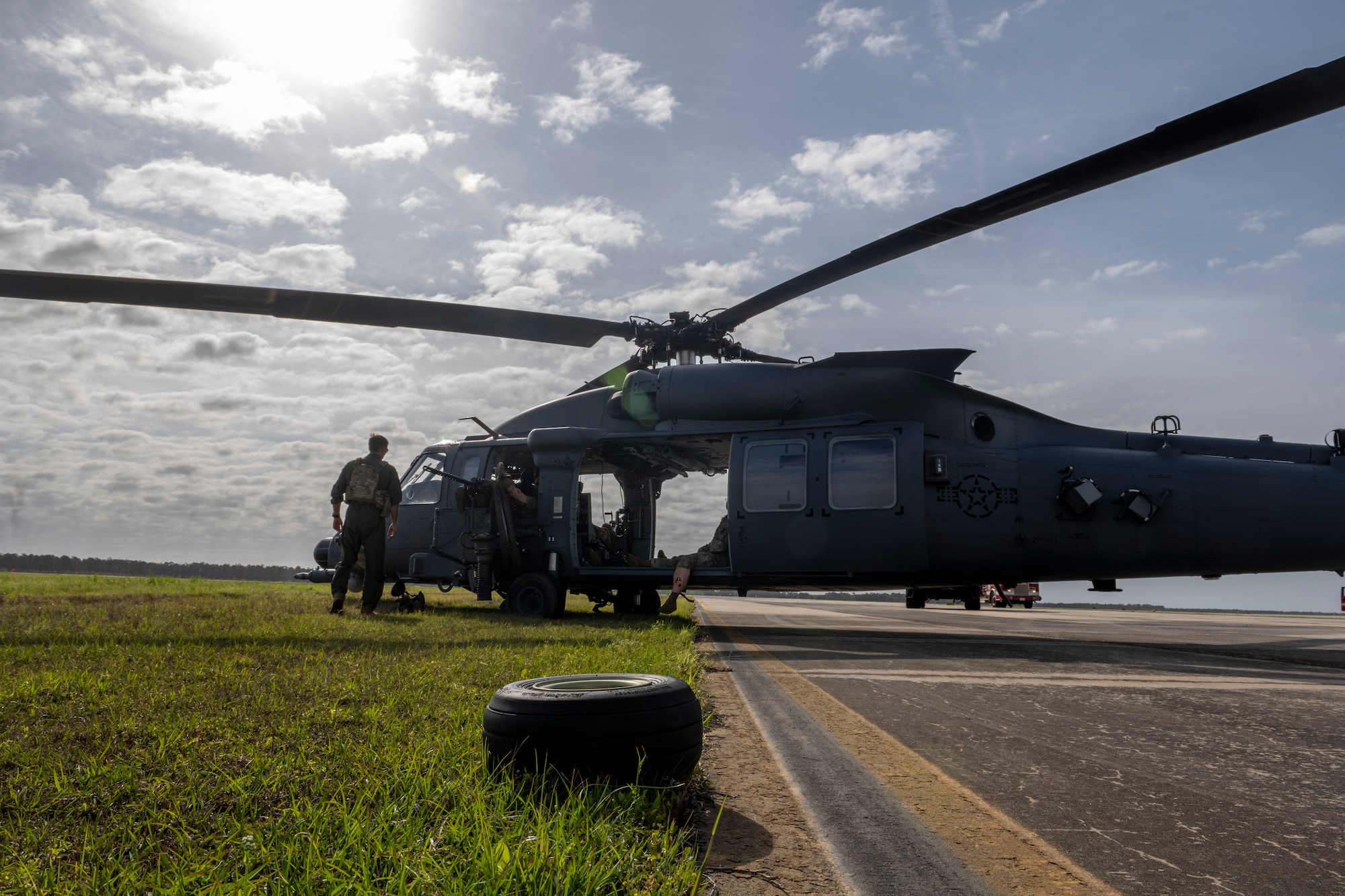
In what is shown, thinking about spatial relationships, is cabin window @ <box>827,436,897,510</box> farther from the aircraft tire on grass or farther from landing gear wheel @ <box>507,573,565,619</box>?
the aircraft tire on grass

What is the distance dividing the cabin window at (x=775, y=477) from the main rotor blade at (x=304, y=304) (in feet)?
9.78

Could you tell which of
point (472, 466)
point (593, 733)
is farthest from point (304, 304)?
point (593, 733)

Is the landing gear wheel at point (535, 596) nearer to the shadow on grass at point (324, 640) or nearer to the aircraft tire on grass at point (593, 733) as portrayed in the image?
the shadow on grass at point (324, 640)

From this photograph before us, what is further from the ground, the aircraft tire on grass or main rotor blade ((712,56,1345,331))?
main rotor blade ((712,56,1345,331))

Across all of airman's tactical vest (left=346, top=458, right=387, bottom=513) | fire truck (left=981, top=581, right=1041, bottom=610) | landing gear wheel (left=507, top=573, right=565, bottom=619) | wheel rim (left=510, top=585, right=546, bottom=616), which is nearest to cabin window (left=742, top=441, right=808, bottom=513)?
landing gear wheel (left=507, top=573, right=565, bottom=619)

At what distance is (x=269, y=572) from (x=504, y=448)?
96870mm

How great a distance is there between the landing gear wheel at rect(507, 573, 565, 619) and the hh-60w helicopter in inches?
1.0

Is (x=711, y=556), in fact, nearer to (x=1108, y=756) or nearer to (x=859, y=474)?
(x=859, y=474)

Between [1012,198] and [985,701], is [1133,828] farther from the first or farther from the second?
[1012,198]

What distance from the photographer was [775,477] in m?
9.99

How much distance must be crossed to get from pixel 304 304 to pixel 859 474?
7.13m

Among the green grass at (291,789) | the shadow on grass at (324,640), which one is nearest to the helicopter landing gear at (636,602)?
the shadow on grass at (324,640)

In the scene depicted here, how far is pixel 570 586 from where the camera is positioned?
11484 millimetres

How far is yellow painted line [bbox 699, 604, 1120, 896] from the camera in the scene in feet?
5.73
